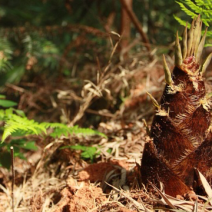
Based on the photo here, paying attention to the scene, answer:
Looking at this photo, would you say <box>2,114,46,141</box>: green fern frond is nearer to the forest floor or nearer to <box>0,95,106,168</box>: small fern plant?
<box>0,95,106,168</box>: small fern plant

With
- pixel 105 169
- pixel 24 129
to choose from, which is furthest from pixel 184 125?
pixel 24 129

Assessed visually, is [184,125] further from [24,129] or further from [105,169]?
[24,129]

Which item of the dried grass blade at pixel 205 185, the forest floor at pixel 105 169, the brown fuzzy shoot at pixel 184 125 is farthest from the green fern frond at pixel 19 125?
the dried grass blade at pixel 205 185

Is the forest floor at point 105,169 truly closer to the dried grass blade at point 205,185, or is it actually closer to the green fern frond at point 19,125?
the dried grass blade at point 205,185

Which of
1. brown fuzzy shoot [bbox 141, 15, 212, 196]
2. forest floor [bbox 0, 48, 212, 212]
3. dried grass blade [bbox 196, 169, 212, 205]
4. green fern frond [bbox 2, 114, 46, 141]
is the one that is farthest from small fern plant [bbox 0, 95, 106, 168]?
dried grass blade [bbox 196, 169, 212, 205]

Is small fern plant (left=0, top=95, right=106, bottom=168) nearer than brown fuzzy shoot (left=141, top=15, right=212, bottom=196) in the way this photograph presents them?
No

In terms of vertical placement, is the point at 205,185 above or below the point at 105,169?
above

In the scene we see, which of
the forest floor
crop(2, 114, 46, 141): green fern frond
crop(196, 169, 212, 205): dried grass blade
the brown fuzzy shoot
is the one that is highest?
the brown fuzzy shoot

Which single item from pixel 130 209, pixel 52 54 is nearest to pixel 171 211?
pixel 130 209

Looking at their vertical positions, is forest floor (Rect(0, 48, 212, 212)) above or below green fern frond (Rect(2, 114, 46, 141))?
below

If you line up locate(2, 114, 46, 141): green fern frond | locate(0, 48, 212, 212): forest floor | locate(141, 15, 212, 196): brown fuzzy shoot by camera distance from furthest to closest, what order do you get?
locate(2, 114, 46, 141): green fern frond < locate(0, 48, 212, 212): forest floor < locate(141, 15, 212, 196): brown fuzzy shoot
